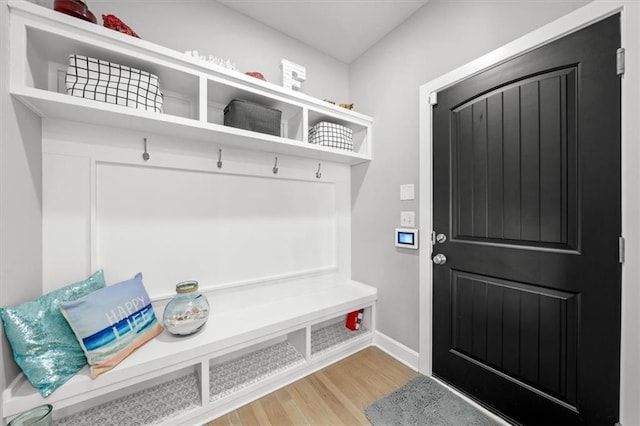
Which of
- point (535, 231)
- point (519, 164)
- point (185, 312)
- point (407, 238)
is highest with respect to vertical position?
point (519, 164)

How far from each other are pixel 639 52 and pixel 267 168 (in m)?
1.94

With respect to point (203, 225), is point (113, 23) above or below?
above

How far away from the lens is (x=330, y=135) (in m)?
1.95

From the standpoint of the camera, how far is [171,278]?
5.13 feet

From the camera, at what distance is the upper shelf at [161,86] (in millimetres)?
1022

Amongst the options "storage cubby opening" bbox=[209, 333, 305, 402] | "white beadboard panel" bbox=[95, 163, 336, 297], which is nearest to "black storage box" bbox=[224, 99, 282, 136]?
"white beadboard panel" bbox=[95, 163, 336, 297]

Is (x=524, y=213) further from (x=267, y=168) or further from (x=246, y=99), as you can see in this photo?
(x=246, y=99)

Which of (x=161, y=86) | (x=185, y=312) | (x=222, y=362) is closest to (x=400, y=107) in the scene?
(x=161, y=86)

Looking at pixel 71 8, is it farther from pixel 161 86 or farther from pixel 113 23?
pixel 161 86

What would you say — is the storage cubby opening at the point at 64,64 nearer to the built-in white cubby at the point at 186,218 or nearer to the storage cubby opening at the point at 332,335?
the built-in white cubby at the point at 186,218

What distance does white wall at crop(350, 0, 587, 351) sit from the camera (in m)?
1.46

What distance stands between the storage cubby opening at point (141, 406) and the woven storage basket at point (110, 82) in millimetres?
1599

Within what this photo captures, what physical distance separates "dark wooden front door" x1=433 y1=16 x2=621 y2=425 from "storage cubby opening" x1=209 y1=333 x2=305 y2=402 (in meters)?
1.05

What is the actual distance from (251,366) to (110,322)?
94 cm
